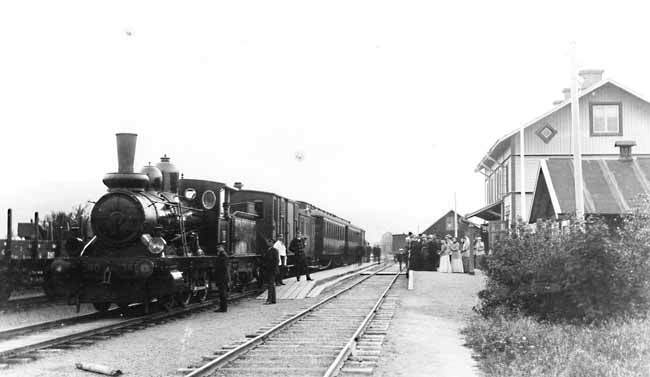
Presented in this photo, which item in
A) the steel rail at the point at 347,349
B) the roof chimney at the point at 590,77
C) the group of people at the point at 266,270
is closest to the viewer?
the steel rail at the point at 347,349

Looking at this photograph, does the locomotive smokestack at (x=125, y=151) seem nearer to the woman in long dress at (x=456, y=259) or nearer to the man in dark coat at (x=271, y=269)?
the man in dark coat at (x=271, y=269)

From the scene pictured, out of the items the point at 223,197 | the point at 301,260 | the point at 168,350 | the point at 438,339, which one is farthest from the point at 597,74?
the point at 168,350

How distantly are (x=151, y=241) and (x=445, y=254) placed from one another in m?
19.7

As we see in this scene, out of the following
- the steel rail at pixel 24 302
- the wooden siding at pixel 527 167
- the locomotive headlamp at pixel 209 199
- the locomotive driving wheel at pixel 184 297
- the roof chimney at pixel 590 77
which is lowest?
the steel rail at pixel 24 302

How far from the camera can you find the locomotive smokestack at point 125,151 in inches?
538

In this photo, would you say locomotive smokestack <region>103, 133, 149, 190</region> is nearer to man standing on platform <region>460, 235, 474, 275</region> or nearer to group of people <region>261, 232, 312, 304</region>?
group of people <region>261, 232, 312, 304</region>

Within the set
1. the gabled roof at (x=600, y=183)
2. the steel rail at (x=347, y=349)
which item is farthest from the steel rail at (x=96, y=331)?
the gabled roof at (x=600, y=183)

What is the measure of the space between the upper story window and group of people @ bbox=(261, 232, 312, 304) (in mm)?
15519

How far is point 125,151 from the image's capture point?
1387 centimetres

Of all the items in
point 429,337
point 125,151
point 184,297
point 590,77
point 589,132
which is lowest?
point 429,337

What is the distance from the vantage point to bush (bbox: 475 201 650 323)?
1147 cm

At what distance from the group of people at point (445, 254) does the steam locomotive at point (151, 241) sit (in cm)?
1139

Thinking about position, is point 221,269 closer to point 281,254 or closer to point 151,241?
point 151,241

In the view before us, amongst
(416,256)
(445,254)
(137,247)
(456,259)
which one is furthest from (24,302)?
(416,256)
